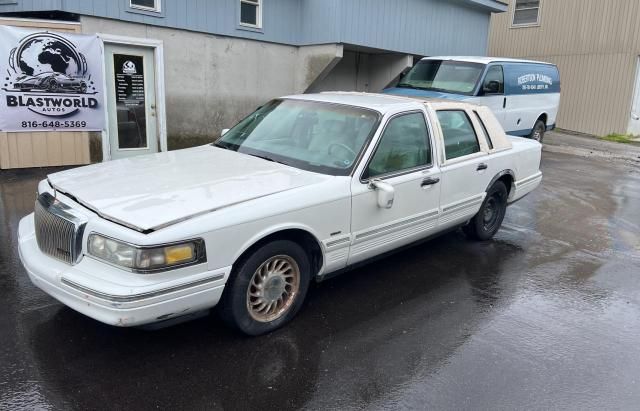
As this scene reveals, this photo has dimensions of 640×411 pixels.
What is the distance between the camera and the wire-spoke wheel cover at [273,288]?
366 centimetres

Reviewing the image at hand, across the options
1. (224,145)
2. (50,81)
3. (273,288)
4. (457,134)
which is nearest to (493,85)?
(457,134)

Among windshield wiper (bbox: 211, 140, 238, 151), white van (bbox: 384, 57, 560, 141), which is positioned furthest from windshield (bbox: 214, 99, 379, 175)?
white van (bbox: 384, 57, 560, 141)

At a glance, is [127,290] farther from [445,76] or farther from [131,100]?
[445,76]

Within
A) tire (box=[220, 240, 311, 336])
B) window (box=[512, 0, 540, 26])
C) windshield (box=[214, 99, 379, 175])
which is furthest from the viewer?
window (box=[512, 0, 540, 26])

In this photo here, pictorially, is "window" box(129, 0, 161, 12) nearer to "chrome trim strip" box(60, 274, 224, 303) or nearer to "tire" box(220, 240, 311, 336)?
"tire" box(220, 240, 311, 336)

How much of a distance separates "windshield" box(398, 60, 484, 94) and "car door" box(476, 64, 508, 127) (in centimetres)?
21

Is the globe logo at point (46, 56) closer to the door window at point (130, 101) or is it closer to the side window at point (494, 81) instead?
the door window at point (130, 101)

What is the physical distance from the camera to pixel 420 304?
448cm

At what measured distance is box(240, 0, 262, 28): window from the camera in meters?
11.0

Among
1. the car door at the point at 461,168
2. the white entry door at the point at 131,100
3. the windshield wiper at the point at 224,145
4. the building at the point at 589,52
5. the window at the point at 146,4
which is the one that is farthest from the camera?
the building at the point at 589,52

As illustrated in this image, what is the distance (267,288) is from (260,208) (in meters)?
0.62

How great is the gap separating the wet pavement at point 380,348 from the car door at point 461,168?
22.8 inches

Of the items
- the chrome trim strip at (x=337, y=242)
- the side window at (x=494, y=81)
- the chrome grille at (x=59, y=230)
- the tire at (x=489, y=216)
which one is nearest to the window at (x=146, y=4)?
the side window at (x=494, y=81)

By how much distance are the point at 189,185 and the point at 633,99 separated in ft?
58.7
